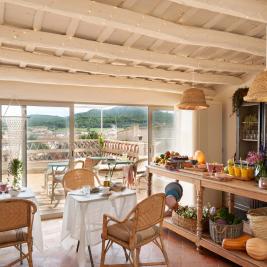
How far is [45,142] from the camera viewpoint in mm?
5438

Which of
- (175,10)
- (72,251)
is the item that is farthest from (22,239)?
(175,10)

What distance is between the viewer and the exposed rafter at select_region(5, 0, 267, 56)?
2.71 metres

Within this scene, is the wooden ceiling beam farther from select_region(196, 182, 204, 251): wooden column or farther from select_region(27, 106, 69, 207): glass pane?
select_region(196, 182, 204, 251): wooden column

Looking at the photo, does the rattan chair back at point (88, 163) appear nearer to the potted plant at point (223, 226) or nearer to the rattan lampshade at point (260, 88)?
the potted plant at point (223, 226)

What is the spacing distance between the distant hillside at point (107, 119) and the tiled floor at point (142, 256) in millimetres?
2056

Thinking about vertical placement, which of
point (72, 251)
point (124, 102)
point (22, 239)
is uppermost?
point (124, 102)

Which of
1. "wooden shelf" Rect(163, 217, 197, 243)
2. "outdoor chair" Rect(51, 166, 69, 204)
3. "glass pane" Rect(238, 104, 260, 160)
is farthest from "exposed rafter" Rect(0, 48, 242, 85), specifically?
"wooden shelf" Rect(163, 217, 197, 243)

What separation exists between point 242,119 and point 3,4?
174 inches

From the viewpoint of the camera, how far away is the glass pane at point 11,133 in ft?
16.1

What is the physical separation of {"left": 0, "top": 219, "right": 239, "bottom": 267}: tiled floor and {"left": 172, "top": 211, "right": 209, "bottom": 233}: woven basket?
0.24m

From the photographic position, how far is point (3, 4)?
303 cm

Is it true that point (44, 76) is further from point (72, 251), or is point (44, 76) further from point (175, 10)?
point (72, 251)

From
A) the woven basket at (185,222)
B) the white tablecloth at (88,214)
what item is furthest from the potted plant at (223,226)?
the white tablecloth at (88,214)

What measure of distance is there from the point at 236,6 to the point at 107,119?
502 centimetres
